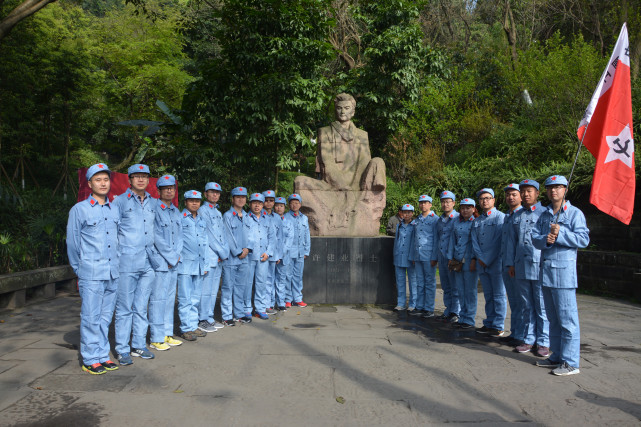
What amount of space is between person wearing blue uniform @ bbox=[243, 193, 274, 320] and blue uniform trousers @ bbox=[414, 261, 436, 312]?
2.34 meters

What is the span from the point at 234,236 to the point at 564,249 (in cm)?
424

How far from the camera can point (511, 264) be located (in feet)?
18.6

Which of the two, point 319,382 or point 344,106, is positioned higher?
point 344,106

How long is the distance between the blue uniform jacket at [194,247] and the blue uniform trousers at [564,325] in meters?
4.00

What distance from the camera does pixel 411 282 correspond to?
25.4 feet

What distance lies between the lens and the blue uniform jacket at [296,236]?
7.80 m

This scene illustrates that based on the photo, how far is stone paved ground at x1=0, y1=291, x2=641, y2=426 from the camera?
3.51 metres

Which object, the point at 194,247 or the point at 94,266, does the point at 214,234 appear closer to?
the point at 194,247

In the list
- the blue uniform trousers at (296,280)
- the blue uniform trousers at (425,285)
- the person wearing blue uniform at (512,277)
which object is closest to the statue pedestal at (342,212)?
the blue uniform trousers at (296,280)

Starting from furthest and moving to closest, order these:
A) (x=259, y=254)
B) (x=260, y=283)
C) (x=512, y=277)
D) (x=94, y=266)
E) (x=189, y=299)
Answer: (x=260, y=283) < (x=259, y=254) < (x=189, y=299) < (x=512, y=277) < (x=94, y=266)

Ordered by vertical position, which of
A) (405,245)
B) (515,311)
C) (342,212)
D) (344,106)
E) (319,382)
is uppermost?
(344,106)

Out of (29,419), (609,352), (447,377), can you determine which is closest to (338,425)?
(447,377)

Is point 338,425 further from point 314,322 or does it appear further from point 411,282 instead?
point 411,282

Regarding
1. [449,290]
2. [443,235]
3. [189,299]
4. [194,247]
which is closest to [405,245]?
[443,235]
